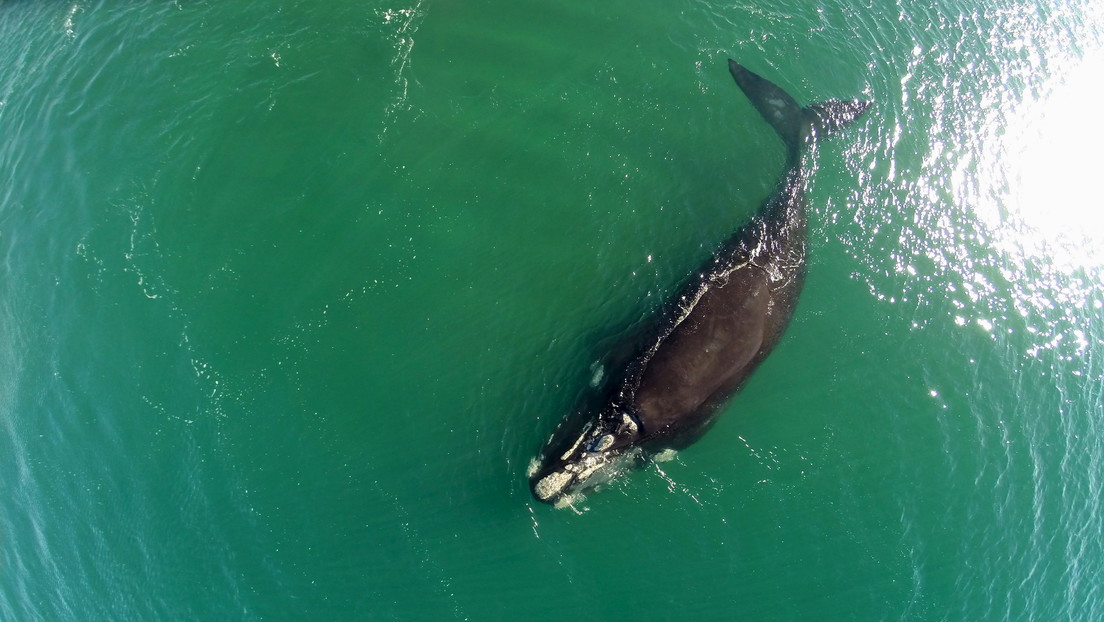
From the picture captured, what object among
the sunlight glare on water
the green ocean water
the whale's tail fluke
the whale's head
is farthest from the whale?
the sunlight glare on water

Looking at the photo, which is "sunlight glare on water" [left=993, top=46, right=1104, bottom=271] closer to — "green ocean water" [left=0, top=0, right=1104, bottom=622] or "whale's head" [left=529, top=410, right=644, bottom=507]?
"green ocean water" [left=0, top=0, right=1104, bottom=622]

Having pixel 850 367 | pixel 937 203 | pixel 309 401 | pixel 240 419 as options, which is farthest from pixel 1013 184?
pixel 240 419

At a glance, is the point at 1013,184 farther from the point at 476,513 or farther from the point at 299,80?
the point at 299,80

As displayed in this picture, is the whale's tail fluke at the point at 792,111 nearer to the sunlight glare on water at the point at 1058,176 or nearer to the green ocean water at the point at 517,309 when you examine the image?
the green ocean water at the point at 517,309

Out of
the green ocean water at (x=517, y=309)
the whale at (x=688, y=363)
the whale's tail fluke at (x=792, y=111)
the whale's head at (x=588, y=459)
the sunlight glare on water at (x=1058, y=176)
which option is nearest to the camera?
the whale's head at (x=588, y=459)

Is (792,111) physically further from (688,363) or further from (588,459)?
(588,459)

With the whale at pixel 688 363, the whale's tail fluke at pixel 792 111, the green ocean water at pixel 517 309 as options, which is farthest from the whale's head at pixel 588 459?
the whale's tail fluke at pixel 792 111
